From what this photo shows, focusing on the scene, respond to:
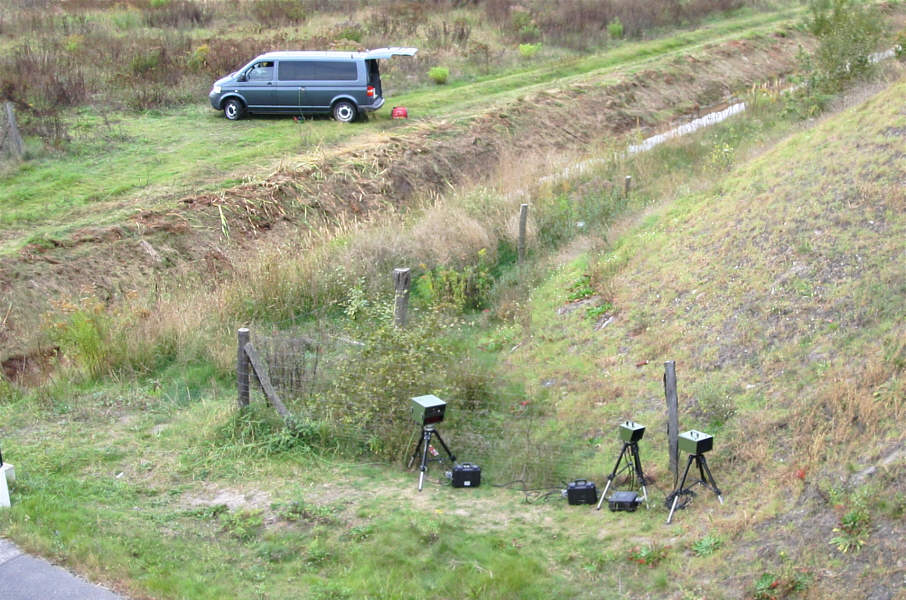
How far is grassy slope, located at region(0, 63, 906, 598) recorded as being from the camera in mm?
7133

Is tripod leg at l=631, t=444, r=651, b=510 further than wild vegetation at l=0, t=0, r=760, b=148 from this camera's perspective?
No

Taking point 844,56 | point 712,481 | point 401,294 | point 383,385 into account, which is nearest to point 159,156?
point 401,294

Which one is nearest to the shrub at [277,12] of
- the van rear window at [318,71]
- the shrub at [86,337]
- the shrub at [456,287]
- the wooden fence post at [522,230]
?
the van rear window at [318,71]

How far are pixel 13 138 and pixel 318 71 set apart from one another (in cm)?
762

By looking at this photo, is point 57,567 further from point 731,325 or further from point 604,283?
point 604,283

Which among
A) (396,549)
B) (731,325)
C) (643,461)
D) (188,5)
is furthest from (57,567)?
(188,5)

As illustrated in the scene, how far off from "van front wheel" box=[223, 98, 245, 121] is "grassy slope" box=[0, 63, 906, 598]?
13516 millimetres

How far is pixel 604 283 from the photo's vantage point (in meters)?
13.8

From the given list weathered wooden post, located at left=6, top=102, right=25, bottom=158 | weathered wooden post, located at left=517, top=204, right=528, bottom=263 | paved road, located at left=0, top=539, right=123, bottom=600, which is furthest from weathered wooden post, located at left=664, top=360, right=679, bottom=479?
weathered wooden post, located at left=6, top=102, right=25, bottom=158

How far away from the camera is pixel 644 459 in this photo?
9.20m

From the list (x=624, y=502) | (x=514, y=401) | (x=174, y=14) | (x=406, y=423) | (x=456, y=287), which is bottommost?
(x=514, y=401)

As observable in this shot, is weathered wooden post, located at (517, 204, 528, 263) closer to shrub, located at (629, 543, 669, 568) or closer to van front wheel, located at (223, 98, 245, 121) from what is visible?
shrub, located at (629, 543, 669, 568)

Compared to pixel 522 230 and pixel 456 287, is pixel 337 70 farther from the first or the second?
pixel 456 287

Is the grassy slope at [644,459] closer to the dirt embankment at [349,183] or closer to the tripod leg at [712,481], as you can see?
the tripod leg at [712,481]
